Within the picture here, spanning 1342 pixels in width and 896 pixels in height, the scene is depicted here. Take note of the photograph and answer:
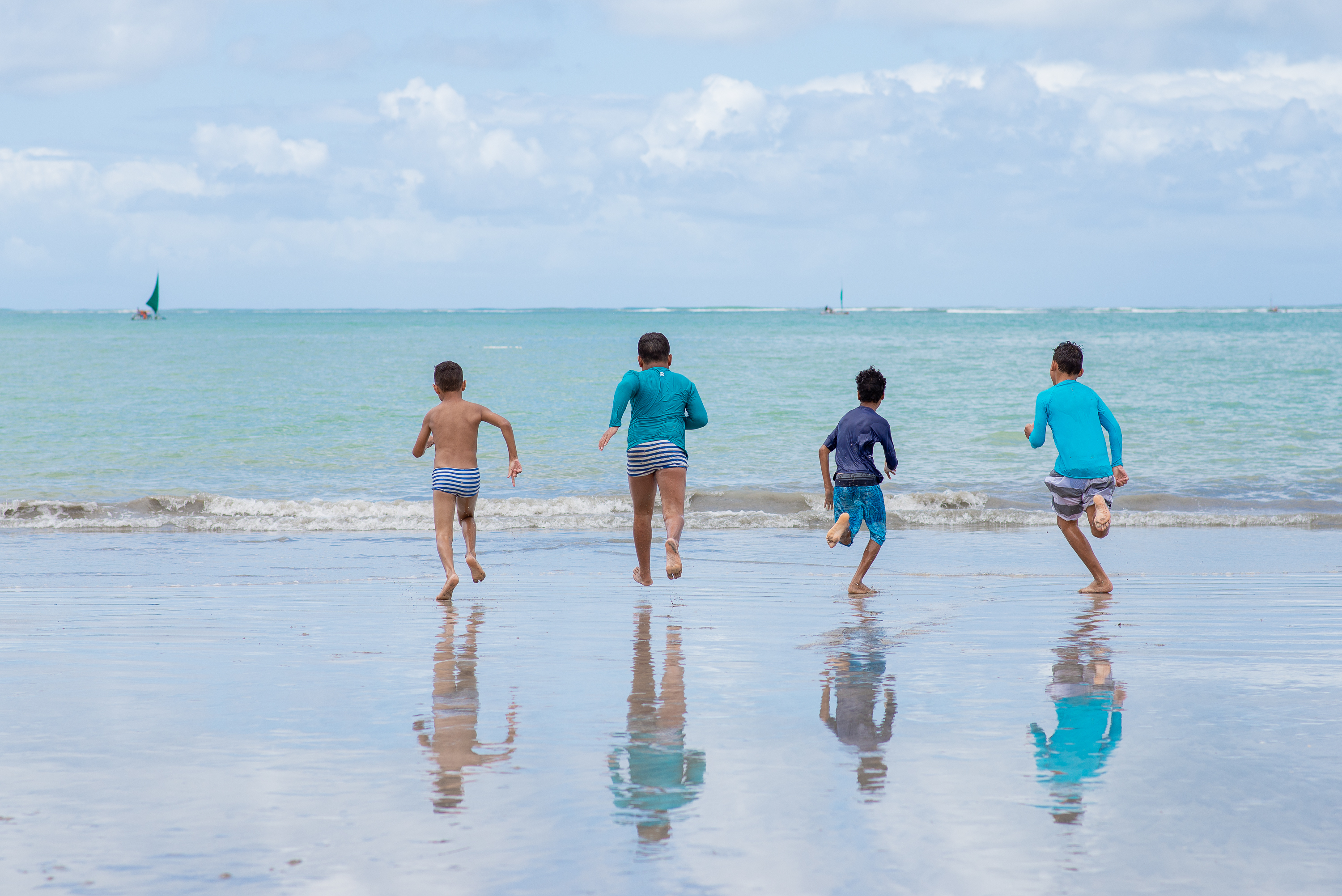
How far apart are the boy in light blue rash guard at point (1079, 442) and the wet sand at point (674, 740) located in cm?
74

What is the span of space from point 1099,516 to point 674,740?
15.2 ft

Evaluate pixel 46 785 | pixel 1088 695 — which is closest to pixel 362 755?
pixel 46 785

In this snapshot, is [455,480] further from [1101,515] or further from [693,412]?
[1101,515]

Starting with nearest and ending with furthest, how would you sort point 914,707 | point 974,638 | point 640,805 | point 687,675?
1. point 640,805
2. point 914,707
3. point 687,675
4. point 974,638

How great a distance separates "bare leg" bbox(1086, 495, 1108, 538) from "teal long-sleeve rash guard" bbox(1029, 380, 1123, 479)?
187 mm

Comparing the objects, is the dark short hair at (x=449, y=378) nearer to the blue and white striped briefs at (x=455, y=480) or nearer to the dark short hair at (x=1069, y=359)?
the blue and white striped briefs at (x=455, y=480)

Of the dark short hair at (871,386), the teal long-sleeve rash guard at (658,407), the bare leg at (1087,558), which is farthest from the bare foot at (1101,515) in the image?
the teal long-sleeve rash guard at (658,407)

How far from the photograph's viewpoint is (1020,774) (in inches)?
169

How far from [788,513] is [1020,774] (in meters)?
11.1

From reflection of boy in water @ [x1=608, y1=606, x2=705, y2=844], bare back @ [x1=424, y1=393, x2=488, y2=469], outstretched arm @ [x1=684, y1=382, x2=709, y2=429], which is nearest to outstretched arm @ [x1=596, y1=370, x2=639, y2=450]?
outstretched arm @ [x1=684, y1=382, x2=709, y2=429]

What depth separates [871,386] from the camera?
8734 mm

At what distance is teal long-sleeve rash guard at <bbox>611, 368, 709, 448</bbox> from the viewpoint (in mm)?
8352

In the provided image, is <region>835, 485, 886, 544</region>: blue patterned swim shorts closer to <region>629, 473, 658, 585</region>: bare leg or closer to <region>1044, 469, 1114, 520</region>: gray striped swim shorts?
<region>1044, 469, 1114, 520</region>: gray striped swim shorts

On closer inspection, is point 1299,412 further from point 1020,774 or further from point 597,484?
point 1020,774
